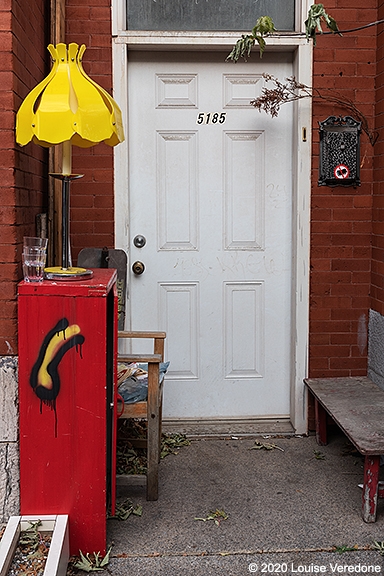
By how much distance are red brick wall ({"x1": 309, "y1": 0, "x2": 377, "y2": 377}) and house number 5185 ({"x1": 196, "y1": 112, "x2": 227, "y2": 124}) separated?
0.56 m

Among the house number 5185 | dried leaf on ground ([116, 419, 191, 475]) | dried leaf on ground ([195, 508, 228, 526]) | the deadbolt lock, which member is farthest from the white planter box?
the house number 5185

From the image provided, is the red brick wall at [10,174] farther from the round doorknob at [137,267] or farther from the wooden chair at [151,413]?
the round doorknob at [137,267]

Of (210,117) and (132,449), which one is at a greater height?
(210,117)

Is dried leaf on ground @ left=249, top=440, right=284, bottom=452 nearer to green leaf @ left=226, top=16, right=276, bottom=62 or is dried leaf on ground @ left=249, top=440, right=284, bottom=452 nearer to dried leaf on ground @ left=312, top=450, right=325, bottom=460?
dried leaf on ground @ left=312, top=450, right=325, bottom=460

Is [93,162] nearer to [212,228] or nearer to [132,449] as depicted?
[212,228]

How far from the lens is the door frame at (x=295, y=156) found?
4062 millimetres

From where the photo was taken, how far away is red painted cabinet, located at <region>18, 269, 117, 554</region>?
2777 mm

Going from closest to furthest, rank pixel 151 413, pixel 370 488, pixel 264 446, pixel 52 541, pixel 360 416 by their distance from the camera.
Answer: pixel 52 541, pixel 370 488, pixel 151 413, pixel 360 416, pixel 264 446

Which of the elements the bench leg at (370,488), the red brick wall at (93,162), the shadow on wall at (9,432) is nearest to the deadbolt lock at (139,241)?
the red brick wall at (93,162)

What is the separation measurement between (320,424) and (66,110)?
239 cm

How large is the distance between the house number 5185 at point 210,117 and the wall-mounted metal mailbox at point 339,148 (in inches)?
24.1

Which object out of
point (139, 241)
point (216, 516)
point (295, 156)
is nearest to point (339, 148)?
point (295, 156)

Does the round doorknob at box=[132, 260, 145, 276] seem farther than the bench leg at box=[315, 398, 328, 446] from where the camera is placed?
Yes

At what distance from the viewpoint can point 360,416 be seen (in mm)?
3529
